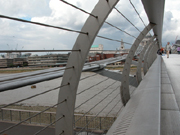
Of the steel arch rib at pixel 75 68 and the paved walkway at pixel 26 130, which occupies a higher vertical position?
the steel arch rib at pixel 75 68

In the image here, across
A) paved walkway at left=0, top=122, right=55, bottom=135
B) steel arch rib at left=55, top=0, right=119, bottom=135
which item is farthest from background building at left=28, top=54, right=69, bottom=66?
paved walkway at left=0, top=122, right=55, bottom=135

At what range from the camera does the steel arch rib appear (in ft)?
1.67

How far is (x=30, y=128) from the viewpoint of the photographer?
6352mm

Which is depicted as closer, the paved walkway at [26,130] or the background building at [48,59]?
the background building at [48,59]

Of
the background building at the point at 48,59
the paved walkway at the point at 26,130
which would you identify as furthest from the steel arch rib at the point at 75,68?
the paved walkway at the point at 26,130

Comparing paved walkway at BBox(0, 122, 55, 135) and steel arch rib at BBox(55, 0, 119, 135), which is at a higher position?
steel arch rib at BBox(55, 0, 119, 135)

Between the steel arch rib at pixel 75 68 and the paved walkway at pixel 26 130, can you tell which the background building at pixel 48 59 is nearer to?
the steel arch rib at pixel 75 68

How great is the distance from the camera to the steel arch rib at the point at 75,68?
20.0 inches

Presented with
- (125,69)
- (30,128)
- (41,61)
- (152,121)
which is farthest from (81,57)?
(30,128)

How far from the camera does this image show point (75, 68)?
1.68ft

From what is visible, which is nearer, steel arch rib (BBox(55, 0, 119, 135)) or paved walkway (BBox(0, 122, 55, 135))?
steel arch rib (BBox(55, 0, 119, 135))

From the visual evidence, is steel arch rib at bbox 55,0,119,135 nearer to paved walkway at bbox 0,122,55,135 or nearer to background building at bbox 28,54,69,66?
background building at bbox 28,54,69,66

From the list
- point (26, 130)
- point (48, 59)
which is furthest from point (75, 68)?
point (26, 130)

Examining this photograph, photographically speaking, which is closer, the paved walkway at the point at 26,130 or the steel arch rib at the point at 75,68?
the steel arch rib at the point at 75,68
